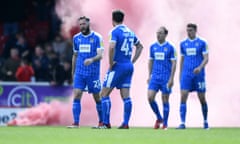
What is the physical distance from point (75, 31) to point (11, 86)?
296cm

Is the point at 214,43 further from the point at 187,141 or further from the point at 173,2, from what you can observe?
the point at 187,141

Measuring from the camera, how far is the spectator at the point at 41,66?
1016 inches

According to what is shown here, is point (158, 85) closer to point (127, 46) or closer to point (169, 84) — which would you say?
point (169, 84)

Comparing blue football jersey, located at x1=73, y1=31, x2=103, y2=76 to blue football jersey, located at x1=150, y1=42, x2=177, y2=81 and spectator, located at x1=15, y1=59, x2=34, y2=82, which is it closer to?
blue football jersey, located at x1=150, y1=42, x2=177, y2=81

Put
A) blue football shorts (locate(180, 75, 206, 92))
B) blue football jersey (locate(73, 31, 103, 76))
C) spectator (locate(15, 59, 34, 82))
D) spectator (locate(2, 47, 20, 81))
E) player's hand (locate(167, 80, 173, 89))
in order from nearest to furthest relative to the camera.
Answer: blue football jersey (locate(73, 31, 103, 76)) < player's hand (locate(167, 80, 173, 89)) < blue football shorts (locate(180, 75, 206, 92)) < spectator (locate(15, 59, 34, 82)) < spectator (locate(2, 47, 20, 81))

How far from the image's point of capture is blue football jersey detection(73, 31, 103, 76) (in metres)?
19.1

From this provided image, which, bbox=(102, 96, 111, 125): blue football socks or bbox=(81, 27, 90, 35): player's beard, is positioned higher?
bbox=(81, 27, 90, 35): player's beard

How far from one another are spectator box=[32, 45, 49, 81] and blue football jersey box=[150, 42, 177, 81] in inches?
217

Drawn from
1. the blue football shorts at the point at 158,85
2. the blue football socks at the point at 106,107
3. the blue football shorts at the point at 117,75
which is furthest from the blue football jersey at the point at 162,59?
the blue football socks at the point at 106,107

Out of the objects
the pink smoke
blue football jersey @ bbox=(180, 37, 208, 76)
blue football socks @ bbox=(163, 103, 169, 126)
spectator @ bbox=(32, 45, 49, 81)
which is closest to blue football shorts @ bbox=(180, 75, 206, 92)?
blue football jersey @ bbox=(180, 37, 208, 76)

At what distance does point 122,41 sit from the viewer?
1850cm

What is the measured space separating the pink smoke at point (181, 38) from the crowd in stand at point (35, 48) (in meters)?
1.20

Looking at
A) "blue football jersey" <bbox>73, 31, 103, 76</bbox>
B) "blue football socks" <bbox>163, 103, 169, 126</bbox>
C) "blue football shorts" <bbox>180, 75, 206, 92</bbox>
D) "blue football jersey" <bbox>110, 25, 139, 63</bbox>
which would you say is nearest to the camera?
"blue football jersey" <bbox>110, 25, 139, 63</bbox>

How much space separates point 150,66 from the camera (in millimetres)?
20984
